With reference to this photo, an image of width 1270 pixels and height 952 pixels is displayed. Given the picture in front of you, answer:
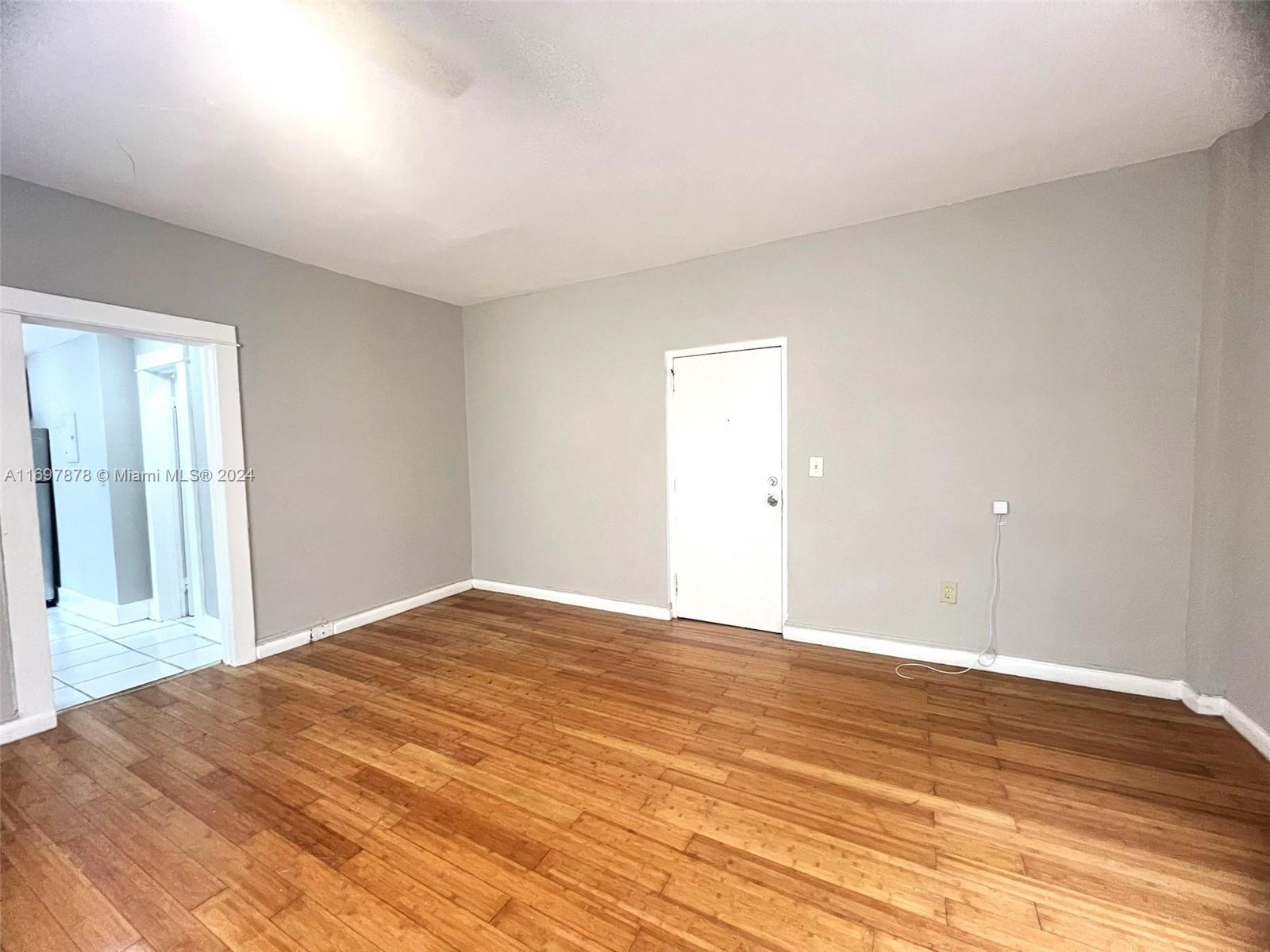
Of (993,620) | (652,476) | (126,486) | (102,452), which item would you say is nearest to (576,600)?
(652,476)

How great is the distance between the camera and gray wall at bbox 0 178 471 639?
2627mm

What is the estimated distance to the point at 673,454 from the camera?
3828 mm

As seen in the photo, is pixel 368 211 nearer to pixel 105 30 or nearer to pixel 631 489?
pixel 105 30

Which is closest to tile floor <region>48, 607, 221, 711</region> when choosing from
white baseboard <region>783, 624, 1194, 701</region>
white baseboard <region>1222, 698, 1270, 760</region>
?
white baseboard <region>783, 624, 1194, 701</region>

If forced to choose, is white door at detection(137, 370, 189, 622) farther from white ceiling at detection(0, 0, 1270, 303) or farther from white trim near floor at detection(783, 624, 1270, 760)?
A: white trim near floor at detection(783, 624, 1270, 760)

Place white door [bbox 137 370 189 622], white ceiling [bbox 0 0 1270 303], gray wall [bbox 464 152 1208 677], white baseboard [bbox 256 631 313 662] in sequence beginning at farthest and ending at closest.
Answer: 1. white door [bbox 137 370 189 622]
2. white baseboard [bbox 256 631 313 662]
3. gray wall [bbox 464 152 1208 677]
4. white ceiling [bbox 0 0 1270 303]

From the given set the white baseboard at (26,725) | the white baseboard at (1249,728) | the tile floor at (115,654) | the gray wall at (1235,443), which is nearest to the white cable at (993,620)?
the gray wall at (1235,443)

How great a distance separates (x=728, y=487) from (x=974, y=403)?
1.55 meters

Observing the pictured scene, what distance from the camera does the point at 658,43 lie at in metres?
1.63

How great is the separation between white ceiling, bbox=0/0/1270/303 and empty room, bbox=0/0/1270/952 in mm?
22

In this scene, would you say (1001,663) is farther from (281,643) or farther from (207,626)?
(207,626)

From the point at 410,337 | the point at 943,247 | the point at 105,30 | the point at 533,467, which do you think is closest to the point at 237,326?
the point at 410,337

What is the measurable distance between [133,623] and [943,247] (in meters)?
6.54

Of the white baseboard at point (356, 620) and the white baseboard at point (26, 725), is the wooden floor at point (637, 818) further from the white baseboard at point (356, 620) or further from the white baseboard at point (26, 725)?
the white baseboard at point (356, 620)
